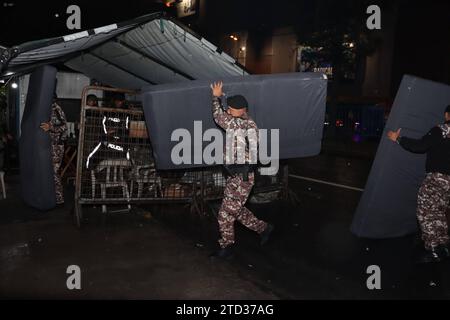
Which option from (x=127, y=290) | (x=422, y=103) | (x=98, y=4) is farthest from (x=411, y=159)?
(x=98, y=4)

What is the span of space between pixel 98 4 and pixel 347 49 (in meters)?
14.0

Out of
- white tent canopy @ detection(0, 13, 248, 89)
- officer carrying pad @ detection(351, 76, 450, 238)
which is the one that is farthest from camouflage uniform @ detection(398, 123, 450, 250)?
white tent canopy @ detection(0, 13, 248, 89)

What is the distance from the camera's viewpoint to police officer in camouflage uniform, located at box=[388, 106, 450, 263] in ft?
16.3

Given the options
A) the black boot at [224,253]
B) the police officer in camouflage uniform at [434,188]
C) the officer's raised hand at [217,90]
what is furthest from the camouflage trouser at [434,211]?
the officer's raised hand at [217,90]

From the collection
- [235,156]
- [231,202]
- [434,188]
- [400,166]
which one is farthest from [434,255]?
[235,156]

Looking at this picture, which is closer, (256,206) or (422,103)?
(422,103)

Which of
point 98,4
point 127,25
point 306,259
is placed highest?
point 98,4

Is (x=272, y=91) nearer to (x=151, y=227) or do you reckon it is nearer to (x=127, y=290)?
(x=151, y=227)

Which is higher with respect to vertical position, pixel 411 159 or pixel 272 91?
pixel 272 91

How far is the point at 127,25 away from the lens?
219 inches

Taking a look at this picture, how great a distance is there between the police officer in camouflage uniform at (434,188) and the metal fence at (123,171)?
330 cm

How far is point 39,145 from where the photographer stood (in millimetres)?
6520

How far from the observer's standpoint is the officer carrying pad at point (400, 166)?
525 cm

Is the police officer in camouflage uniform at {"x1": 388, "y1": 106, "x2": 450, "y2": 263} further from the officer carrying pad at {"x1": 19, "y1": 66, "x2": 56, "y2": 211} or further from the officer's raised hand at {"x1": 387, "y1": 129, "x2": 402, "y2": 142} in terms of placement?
the officer carrying pad at {"x1": 19, "y1": 66, "x2": 56, "y2": 211}
